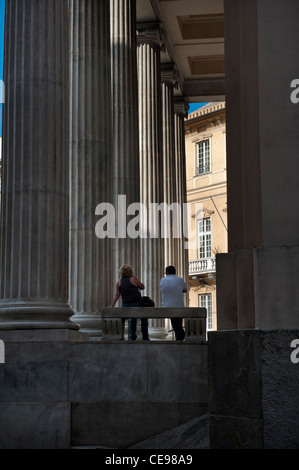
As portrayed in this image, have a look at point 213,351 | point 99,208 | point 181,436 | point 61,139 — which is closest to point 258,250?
point 213,351

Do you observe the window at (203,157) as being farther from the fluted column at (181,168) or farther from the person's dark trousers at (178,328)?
the person's dark trousers at (178,328)

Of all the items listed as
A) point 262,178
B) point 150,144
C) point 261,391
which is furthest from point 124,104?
point 261,391

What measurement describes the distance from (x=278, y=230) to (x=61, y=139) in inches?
643

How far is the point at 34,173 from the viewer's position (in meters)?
32.4

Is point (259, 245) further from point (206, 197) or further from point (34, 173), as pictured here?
point (206, 197)

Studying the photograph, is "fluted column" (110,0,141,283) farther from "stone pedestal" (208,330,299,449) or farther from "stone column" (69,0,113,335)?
"stone pedestal" (208,330,299,449)

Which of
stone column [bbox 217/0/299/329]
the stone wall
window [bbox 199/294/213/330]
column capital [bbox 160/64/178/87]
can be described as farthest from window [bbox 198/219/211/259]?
stone column [bbox 217/0/299/329]

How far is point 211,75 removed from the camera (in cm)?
9069

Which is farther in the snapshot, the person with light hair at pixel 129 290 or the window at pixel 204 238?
the window at pixel 204 238

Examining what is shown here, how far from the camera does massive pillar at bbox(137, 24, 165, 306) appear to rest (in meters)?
66.6

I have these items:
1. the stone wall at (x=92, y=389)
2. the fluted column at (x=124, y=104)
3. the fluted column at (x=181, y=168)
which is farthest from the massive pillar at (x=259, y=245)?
the fluted column at (x=181, y=168)

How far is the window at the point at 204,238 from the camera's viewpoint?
462 ft

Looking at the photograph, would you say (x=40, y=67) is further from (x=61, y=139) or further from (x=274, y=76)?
(x=274, y=76)

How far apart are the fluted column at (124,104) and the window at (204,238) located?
283 feet
